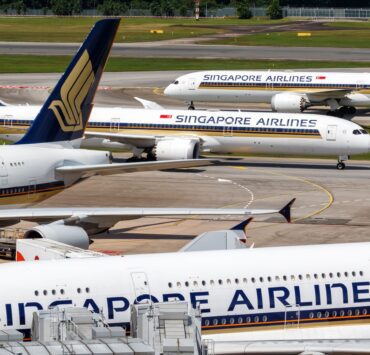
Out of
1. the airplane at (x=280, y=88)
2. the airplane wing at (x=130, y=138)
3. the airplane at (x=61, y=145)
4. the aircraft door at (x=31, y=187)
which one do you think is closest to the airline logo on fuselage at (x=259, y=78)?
the airplane at (x=280, y=88)

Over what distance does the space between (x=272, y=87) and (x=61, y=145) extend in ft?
177

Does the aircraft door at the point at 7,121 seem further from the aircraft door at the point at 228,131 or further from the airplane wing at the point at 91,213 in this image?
the airplane wing at the point at 91,213

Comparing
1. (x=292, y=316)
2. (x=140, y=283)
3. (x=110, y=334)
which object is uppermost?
(x=110, y=334)

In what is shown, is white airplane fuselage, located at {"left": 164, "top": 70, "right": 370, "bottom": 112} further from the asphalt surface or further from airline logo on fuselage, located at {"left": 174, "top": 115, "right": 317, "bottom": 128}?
airline logo on fuselage, located at {"left": 174, "top": 115, "right": 317, "bottom": 128}

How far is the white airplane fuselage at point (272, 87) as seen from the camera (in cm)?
10081

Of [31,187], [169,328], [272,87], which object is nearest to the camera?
[169,328]

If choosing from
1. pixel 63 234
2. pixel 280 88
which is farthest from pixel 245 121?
pixel 63 234

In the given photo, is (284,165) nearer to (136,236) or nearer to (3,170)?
(136,236)

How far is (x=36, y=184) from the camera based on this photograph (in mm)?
48500

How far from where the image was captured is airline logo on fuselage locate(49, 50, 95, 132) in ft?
163

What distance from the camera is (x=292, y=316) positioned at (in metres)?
31.4

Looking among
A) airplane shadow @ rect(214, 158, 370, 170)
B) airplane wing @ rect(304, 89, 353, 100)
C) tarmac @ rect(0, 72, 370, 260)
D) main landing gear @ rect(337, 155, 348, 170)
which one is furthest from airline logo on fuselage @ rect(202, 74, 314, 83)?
main landing gear @ rect(337, 155, 348, 170)

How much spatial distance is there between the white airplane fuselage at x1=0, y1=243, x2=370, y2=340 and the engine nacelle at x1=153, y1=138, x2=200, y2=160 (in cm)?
4040

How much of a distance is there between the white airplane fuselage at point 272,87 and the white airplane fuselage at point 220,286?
69.0m
